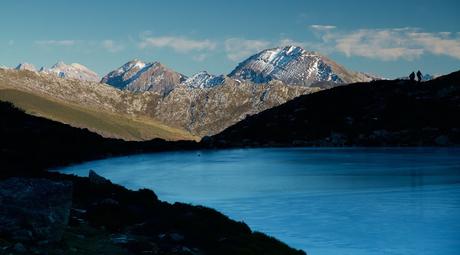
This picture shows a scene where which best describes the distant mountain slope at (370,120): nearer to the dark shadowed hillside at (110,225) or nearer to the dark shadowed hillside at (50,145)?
the dark shadowed hillside at (50,145)

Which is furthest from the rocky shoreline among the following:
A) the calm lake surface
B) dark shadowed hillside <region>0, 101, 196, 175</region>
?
dark shadowed hillside <region>0, 101, 196, 175</region>

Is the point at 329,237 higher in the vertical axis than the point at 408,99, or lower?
lower

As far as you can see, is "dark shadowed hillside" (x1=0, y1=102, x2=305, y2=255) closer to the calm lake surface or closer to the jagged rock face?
the jagged rock face

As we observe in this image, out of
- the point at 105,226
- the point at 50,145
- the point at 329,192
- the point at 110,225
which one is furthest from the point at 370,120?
the point at 105,226

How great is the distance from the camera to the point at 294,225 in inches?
2060

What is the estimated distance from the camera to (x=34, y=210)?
29188 mm

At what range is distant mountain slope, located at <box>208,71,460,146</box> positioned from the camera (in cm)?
15588

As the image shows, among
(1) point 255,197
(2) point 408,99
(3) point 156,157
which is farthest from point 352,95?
(1) point 255,197

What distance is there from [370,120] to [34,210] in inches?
5858

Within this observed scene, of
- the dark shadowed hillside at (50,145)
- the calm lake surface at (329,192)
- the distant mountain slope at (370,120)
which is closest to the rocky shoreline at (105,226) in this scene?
the calm lake surface at (329,192)

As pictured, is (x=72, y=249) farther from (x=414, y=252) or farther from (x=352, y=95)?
(x=352, y=95)

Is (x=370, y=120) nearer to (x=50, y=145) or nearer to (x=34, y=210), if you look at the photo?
(x=50, y=145)

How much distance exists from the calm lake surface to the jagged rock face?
19.1 m

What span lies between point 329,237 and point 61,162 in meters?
94.9
